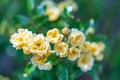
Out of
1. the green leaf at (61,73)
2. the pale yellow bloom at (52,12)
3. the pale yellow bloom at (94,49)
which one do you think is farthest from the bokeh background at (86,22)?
the green leaf at (61,73)

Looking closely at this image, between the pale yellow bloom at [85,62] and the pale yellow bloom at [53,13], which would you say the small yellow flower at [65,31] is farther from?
the pale yellow bloom at [53,13]

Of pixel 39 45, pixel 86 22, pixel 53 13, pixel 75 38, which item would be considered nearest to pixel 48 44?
pixel 39 45

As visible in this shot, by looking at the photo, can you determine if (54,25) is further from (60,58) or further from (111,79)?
(111,79)

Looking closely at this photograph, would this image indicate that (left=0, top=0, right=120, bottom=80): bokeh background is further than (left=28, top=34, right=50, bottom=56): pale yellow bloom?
Yes

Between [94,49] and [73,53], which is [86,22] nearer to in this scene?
[94,49]

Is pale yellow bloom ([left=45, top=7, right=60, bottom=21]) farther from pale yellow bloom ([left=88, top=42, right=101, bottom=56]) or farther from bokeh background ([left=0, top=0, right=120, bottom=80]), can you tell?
pale yellow bloom ([left=88, top=42, right=101, bottom=56])

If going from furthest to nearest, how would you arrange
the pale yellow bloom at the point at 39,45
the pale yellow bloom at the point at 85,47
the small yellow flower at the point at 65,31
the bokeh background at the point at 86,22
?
the bokeh background at the point at 86,22
the pale yellow bloom at the point at 85,47
the small yellow flower at the point at 65,31
the pale yellow bloom at the point at 39,45

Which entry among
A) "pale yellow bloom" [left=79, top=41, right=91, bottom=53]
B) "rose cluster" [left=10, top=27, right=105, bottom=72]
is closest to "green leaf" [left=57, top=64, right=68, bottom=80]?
"rose cluster" [left=10, top=27, right=105, bottom=72]
